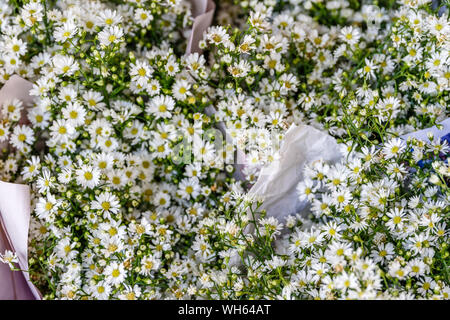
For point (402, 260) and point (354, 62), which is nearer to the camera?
point (402, 260)

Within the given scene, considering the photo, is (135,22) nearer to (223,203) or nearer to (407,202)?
(223,203)

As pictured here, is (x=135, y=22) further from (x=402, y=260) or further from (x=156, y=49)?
(x=402, y=260)

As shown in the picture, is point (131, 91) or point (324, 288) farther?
point (131, 91)

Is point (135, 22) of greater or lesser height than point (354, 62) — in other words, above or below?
above

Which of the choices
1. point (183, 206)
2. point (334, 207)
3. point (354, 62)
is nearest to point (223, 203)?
point (183, 206)

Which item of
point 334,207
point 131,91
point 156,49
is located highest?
point 156,49

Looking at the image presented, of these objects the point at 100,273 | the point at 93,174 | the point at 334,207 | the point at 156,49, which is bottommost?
the point at 100,273
